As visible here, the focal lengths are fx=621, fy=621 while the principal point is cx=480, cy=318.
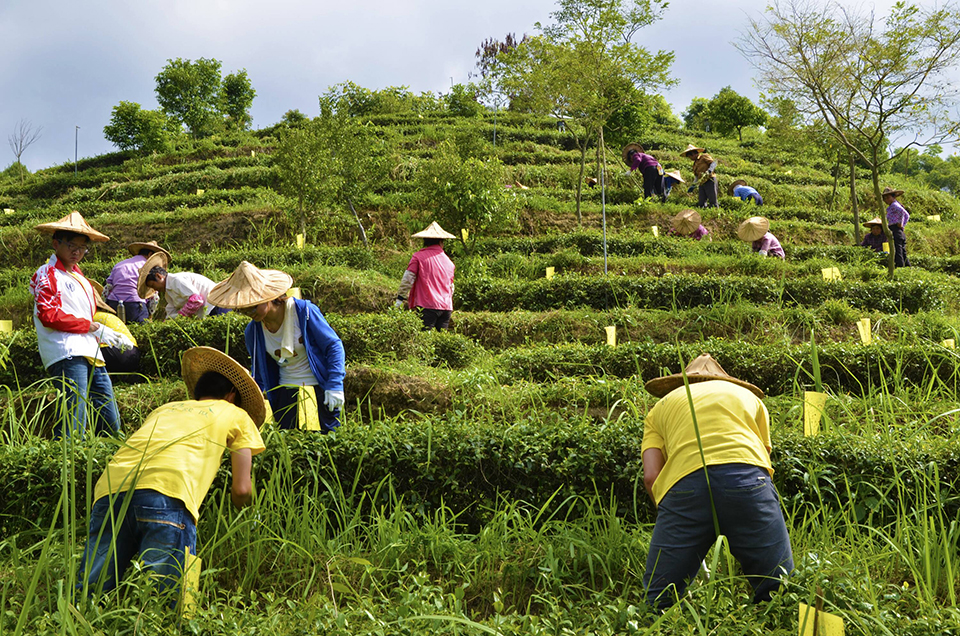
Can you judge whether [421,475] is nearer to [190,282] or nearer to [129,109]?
[190,282]

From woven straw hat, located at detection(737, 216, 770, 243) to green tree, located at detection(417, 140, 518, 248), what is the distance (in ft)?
13.5

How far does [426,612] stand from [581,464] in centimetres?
156

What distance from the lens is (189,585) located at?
2344 millimetres

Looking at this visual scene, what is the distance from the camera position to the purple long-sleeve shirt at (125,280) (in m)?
7.71

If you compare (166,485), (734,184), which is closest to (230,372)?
(166,485)

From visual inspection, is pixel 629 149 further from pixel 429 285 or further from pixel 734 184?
pixel 429 285

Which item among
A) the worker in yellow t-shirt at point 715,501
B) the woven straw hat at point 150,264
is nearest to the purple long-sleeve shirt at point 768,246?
the worker in yellow t-shirt at point 715,501

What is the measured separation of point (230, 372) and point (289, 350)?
821 millimetres

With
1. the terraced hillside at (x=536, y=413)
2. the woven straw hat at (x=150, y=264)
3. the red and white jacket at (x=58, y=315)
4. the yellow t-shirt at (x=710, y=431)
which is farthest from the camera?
the woven straw hat at (x=150, y=264)

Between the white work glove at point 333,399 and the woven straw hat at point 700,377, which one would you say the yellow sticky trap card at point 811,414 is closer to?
the woven straw hat at point 700,377

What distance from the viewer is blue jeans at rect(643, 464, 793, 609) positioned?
8.02ft

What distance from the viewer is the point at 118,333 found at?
5184mm

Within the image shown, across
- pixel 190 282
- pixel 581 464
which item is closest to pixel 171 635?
pixel 581 464

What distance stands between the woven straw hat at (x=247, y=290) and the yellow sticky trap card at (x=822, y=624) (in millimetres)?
3128
